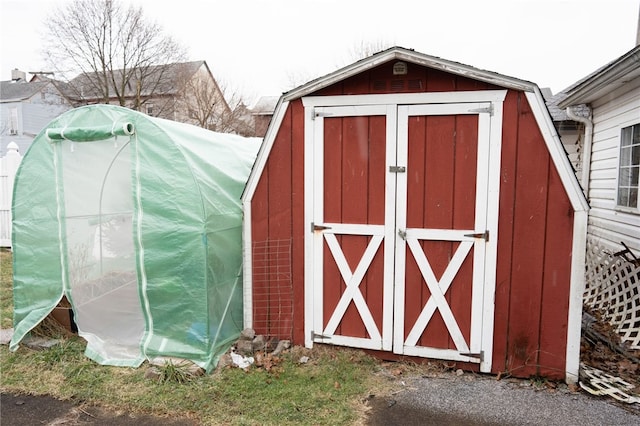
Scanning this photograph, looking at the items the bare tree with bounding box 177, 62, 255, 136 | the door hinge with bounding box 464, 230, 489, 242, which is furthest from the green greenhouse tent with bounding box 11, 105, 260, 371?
the bare tree with bounding box 177, 62, 255, 136

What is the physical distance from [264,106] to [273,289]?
2402cm

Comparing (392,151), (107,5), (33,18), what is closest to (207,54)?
(107,5)

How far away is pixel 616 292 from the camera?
17.6 ft

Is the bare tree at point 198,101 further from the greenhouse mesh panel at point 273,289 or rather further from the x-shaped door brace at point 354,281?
the x-shaped door brace at point 354,281

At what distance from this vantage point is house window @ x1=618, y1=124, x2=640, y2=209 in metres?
5.94

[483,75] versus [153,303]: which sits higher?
[483,75]

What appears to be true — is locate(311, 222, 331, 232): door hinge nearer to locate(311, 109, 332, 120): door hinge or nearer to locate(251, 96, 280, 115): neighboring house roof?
locate(311, 109, 332, 120): door hinge

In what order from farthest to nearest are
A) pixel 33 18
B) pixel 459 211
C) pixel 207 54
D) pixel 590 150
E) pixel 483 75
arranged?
1. pixel 207 54
2. pixel 33 18
3. pixel 590 150
4. pixel 459 211
5. pixel 483 75

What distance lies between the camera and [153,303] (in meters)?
4.13

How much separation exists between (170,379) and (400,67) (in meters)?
3.56

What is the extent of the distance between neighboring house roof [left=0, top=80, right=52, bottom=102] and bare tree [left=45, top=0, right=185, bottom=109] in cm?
609

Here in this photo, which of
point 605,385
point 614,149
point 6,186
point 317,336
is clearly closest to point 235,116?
point 6,186

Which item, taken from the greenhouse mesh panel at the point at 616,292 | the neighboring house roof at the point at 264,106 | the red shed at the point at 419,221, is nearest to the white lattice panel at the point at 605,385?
the red shed at the point at 419,221

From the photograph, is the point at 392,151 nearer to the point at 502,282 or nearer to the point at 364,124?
the point at 364,124
